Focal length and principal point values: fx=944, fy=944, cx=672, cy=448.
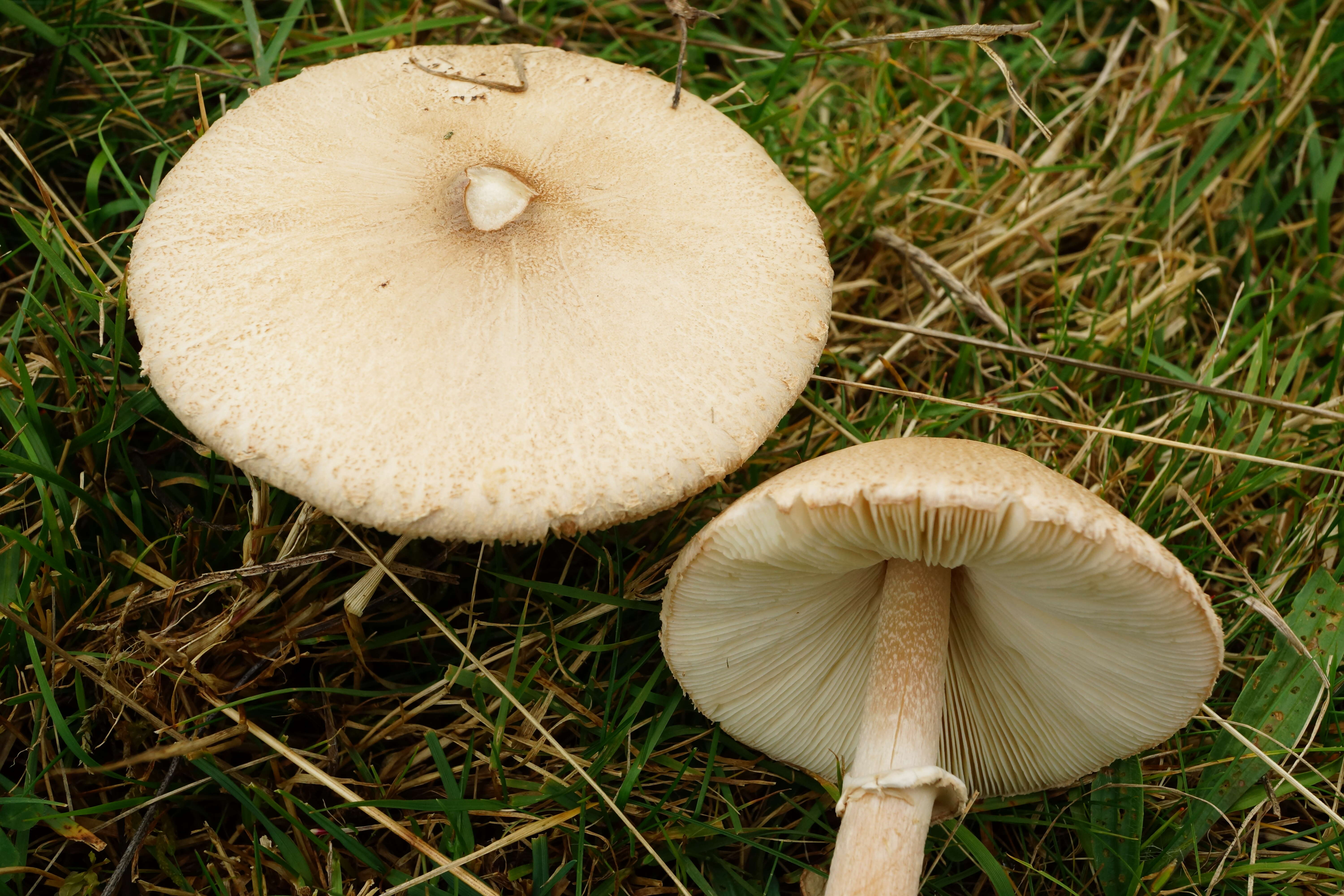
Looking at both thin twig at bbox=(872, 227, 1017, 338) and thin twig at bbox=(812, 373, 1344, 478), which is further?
thin twig at bbox=(872, 227, 1017, 338)

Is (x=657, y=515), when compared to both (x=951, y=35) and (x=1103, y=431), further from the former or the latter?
(x=951, y=35)

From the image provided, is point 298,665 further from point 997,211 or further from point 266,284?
point 997,211

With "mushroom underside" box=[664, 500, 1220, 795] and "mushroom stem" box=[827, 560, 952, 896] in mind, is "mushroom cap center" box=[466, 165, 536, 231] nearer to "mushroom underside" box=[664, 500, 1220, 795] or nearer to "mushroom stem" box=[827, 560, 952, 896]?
"mushroom underside" box=[664, 500, 1220, 795]

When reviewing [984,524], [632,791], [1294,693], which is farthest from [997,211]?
[632,791]

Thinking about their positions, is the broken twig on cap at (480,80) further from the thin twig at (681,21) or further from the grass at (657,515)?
the grass at (657,515)

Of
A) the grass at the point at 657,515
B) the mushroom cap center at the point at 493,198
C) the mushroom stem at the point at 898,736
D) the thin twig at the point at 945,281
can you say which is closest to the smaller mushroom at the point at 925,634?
the mushroom stem at the point at 898,736

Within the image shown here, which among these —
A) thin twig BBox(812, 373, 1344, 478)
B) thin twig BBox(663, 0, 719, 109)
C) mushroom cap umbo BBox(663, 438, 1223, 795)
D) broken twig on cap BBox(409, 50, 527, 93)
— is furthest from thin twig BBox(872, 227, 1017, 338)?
broken twig on cap BBox(409, 50, 527, 93)

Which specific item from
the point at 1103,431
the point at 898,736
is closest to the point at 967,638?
the point at 898,736
